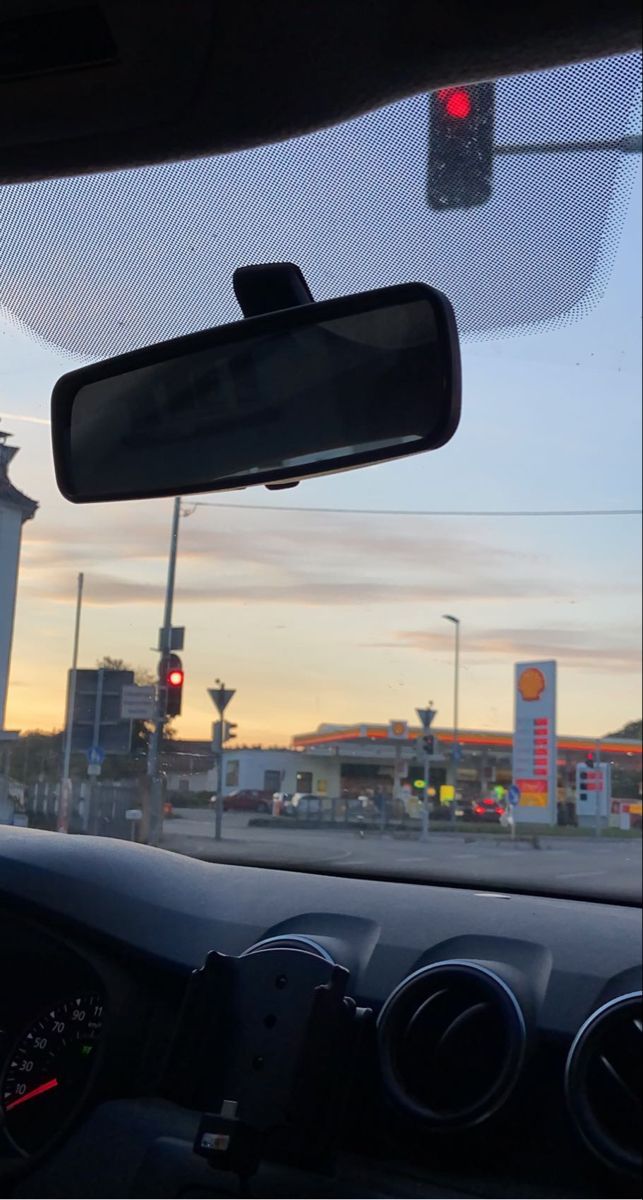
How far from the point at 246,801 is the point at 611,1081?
160cm

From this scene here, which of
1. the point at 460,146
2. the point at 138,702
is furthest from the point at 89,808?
the point at 460,146

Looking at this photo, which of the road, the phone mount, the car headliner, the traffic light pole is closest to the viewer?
the car headliner

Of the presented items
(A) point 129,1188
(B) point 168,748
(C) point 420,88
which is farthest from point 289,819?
(C) point 420,88

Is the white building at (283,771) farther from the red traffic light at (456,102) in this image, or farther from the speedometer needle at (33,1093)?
the red traffic light at (456,102)

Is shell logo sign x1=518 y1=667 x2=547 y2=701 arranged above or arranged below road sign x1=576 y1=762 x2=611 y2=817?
above

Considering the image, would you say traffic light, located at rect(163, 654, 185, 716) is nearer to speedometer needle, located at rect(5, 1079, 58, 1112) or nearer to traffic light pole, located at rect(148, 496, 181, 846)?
traffic light pole, located at rect(148, 496, 181, 846)

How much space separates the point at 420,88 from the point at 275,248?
0.58 metres

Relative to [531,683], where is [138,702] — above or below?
below

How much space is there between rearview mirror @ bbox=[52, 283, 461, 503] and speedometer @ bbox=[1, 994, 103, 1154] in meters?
1.47

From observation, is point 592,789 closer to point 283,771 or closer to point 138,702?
point 283,771

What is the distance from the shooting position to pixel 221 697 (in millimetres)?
4043

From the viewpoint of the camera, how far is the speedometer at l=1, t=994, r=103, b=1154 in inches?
124

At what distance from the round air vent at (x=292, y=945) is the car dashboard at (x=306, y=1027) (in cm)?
1

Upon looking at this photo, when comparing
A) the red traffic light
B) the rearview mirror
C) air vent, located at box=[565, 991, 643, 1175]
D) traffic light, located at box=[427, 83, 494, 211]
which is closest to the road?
air vent, located at box=[565, 991, 643, 1175]
